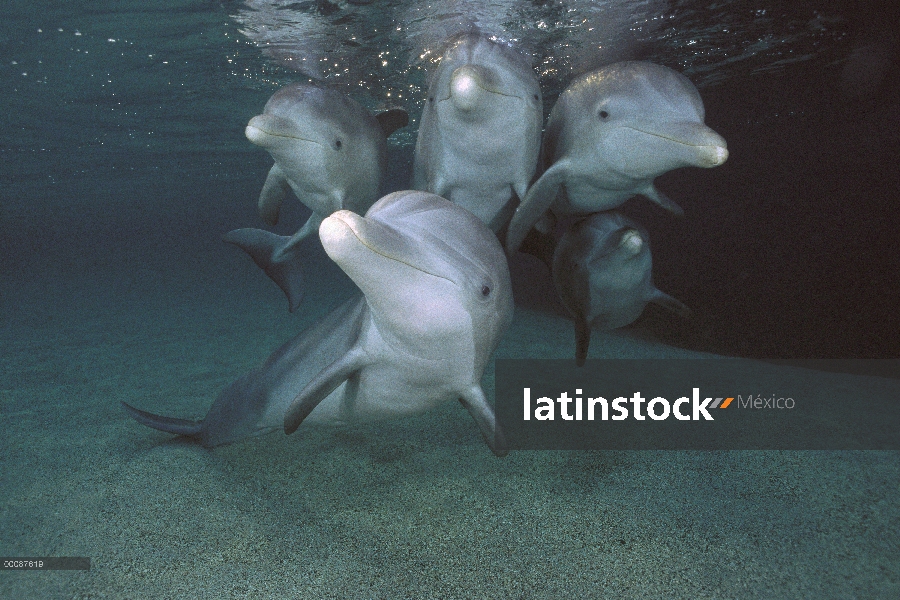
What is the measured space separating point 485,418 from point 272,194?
104 inches

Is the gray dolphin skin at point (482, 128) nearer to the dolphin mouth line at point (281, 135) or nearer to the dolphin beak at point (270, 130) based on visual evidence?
the dolphin mouth line at point (281, 135)

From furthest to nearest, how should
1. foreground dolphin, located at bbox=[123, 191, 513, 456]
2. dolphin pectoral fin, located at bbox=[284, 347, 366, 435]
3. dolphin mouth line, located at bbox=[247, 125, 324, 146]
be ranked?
dolphin mouth line, located at bbox=[247, 125, 324, 146] < dolphin pectoral fin, located at bbox=[284, 347, 366, 435] < foreground dolphin, located at bbox=[123, 191, 513, 456]

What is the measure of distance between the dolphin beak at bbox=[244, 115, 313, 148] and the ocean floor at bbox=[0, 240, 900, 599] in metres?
2.42

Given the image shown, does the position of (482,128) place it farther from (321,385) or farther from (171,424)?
(171,424)

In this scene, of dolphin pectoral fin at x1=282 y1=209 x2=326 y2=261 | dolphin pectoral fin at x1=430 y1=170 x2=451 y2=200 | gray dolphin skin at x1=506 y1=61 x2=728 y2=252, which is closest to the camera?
gray dolphin skin at x1=506 y1=61 x2=728 y2=252

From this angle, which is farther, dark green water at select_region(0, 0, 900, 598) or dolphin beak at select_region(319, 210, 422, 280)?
dark green water at select_region(0, 0, 900, 598)

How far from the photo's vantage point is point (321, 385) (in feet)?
10.4

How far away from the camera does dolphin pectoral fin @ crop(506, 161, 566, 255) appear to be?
3.31 metres

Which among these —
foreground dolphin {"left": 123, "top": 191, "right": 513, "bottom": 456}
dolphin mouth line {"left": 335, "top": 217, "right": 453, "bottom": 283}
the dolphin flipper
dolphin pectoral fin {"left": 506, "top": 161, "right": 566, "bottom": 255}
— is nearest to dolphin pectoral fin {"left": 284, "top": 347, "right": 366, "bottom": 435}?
foreground dolphin {"left": 123, "top": 191, "right": 513, "bottom": 456}

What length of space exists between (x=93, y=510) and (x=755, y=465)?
4874 millimetres

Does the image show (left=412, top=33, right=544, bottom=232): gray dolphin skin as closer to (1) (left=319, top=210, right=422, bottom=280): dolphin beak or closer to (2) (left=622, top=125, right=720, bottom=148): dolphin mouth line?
(2) (left=622, top=125, right=720, bottom=148): dolphin mouth line

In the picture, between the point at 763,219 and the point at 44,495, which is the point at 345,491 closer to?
the point at 44,495

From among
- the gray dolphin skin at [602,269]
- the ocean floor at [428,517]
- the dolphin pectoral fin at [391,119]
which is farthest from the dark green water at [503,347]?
the dolphin pectoral fin at [391,119]

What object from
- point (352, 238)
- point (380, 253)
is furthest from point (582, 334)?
point (352, 238)
